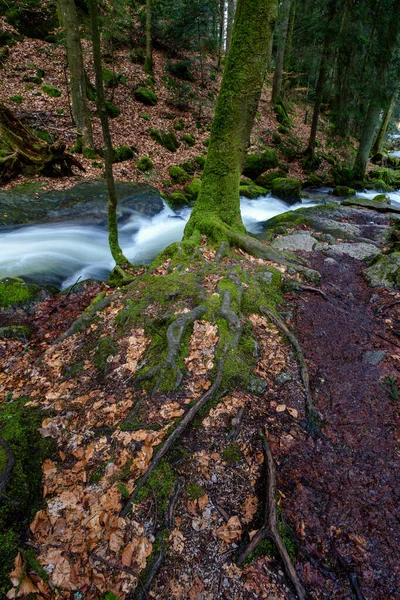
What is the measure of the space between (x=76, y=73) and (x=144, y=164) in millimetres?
4231

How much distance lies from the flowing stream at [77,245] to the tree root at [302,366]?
506 cm

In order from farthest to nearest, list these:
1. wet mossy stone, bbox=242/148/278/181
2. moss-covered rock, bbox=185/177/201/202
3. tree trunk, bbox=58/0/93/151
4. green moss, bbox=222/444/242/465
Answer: wet mossy stone, bbox=242/148/278/181 → moss-covered rock, bbox=185/177/201/202 → tree trunk, bbox=58/0/93/151 → green moss, bbox=222/444/242/465

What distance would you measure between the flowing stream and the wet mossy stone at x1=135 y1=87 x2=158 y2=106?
31.6 ft

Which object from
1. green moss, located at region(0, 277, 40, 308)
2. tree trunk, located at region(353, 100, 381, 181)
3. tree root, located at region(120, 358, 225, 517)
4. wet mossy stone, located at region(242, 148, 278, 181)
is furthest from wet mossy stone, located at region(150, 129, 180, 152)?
tree root, located at region(120, 358, 225, 517)

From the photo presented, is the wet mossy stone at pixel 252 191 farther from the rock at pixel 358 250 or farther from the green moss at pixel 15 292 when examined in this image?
the green moss at pixel 15 292

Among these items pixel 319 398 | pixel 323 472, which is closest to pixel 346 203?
pixel 319 398

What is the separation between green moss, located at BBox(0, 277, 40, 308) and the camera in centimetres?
590


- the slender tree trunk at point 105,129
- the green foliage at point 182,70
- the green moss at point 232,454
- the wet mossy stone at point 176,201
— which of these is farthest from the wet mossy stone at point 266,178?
the green moss at point 232,454

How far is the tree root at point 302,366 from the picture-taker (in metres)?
3.26

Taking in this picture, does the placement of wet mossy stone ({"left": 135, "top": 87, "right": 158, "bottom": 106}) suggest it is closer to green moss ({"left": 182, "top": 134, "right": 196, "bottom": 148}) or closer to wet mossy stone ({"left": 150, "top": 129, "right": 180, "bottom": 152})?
wet mossy stone ({"left": 150, "top": 129, "right": 180, "bottom": 152})

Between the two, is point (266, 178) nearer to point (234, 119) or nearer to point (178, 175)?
point (178, 175)

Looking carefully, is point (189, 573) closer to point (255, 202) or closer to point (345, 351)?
point (345, 351)

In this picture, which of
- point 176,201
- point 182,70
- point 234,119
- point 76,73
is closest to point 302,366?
point 234,119

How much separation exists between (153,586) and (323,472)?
1668mm
